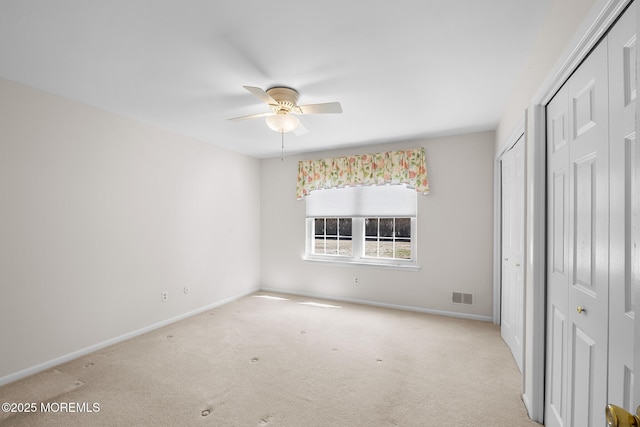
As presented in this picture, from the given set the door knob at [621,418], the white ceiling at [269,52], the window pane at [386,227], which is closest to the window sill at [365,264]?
the window pane at [386,227]

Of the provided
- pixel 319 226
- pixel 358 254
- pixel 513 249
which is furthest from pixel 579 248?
pixel 319 226

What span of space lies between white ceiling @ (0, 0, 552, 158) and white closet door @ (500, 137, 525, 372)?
26.8 inches

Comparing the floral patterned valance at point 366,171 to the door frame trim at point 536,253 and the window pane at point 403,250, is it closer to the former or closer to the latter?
the window pane at point 403,250

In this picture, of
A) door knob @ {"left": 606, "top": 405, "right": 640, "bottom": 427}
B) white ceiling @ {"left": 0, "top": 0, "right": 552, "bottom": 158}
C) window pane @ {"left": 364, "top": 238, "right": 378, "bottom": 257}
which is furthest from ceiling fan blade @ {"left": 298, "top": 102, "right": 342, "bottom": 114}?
window pane @ {"left": 364, "top": 238, "right": 378, "bottom": 257}

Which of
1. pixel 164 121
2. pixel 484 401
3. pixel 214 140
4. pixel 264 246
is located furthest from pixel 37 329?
pixel 484 401

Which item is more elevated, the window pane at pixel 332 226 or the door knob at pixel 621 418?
the window pane at pixel 332 226

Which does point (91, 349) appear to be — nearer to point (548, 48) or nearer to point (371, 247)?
point (371, 247)

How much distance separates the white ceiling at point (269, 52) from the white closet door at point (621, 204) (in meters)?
0.80

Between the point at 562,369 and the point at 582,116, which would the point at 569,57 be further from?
the point at 562,369

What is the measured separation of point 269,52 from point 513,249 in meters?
2.92

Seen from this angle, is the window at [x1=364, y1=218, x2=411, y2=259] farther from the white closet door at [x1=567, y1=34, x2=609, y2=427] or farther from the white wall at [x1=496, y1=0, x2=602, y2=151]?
the white closet door at [x1=567, y1=34, x2=609, y2=427]

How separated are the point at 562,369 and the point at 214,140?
14.6ft

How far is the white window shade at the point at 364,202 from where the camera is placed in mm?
4371

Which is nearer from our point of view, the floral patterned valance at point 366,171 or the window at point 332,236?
the floral patterned valance at point 366,171
